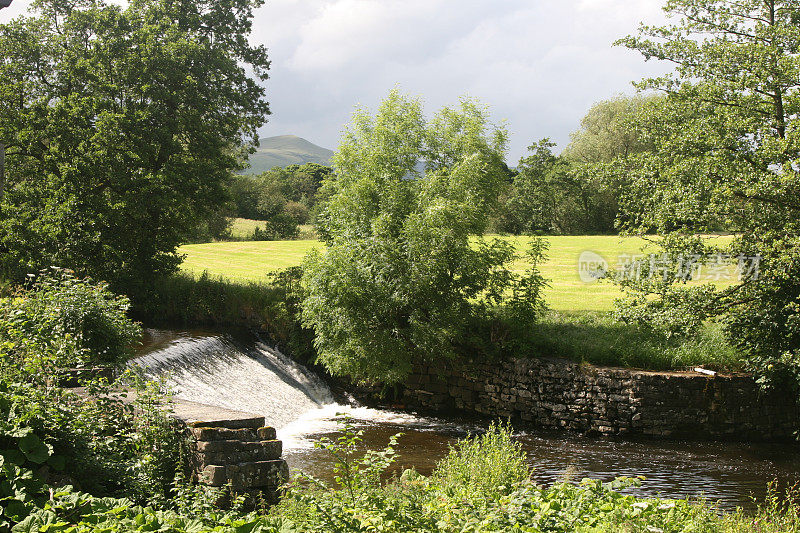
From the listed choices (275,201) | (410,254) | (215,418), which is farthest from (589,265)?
(275,201)

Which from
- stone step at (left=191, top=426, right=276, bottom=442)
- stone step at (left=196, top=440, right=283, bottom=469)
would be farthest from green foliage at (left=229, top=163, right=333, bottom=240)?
stone step at (left=196, top=440, right=283, bottom=469)

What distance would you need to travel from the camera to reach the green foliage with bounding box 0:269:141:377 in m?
7.67

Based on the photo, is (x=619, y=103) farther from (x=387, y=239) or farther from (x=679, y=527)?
(x=679, y=527)

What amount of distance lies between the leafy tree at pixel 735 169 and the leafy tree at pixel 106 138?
503 inches

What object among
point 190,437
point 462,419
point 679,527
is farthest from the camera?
point 462,419

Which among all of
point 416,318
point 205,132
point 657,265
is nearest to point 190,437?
point 416,318

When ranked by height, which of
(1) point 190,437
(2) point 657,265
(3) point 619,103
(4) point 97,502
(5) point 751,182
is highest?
(3) point 619,103

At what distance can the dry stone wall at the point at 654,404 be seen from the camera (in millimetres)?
14047

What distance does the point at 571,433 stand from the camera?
14508 millimetres

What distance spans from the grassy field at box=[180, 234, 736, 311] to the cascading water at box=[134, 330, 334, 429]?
568cm

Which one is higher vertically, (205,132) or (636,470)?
(205,132)

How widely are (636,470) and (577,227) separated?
105ft

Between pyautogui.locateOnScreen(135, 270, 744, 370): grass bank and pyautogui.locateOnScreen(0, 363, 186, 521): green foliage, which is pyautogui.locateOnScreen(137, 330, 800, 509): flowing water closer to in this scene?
pyautogui.locateOnScreen(135, 270, 744, 370): grass bank

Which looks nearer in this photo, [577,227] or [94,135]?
[94,135]
